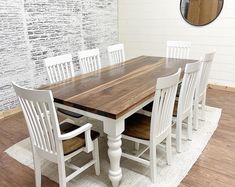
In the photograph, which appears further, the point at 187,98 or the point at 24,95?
the point at 187,98

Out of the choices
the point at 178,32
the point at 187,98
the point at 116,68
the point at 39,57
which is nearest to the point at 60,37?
the point at 39,57

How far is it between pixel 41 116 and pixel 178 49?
105 inches

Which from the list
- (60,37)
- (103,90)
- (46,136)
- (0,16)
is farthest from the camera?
(60,37)

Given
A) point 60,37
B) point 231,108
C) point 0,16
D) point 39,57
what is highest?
point 0,16

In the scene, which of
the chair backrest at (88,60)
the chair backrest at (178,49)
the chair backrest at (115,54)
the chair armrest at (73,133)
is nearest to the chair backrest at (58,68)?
the chair backrest at (88,60)

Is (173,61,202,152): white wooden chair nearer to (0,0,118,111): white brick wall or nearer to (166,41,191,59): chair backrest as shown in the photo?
(166,41,191,59): chair backrest

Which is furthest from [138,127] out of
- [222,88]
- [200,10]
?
[200,10]

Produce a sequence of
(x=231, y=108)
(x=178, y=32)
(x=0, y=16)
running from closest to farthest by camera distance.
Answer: (x=0, y=16) → (x=231, y=108) → (x=178, y=32)

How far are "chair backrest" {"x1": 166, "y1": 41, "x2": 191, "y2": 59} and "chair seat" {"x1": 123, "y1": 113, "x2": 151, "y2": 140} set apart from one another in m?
1.74

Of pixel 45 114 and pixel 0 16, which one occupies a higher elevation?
pixel 0 16

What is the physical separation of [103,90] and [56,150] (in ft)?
2.23

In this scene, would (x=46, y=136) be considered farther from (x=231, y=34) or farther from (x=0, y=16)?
(x=231, y=34)

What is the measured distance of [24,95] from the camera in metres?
1.56

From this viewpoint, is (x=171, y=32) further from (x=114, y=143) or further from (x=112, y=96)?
(x=114, y=143)
